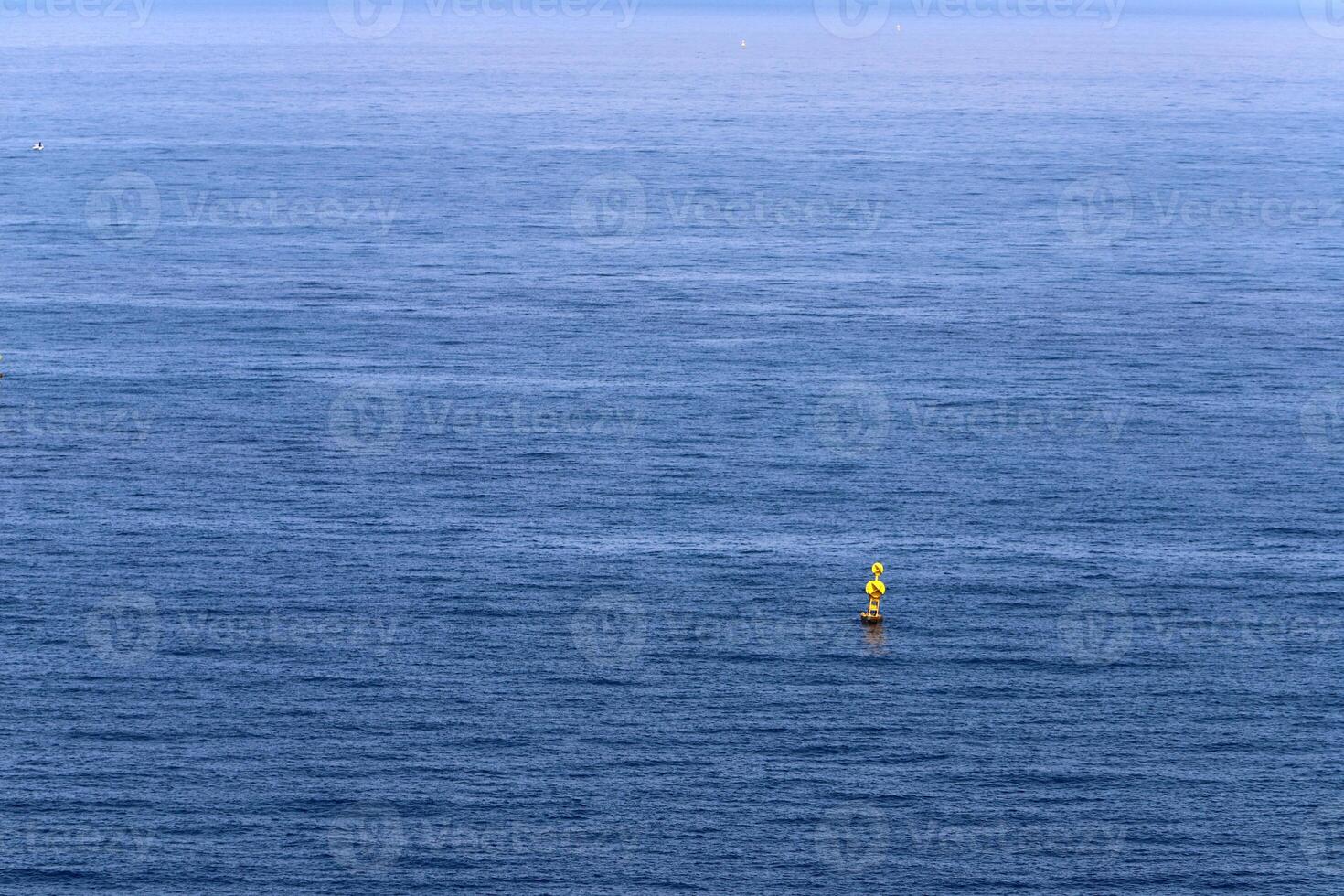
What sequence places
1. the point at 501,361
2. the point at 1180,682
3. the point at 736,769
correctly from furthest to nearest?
the point at 501,361 → the point at 1180,682 → the point at 736,769

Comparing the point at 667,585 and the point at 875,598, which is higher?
the point at 667,585

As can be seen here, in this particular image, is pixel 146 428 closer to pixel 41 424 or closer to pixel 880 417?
pixel 41 424

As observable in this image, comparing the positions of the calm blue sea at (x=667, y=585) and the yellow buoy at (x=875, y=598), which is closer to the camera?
the calm blue sea at (x=667, y=585)

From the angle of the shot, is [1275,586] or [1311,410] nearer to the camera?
[1275,586]

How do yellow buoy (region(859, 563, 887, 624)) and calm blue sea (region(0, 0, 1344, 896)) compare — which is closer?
calm blue sea (region(0, 0, 1344, 896))

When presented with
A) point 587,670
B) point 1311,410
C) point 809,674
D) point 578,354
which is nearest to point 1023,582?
point 809,674

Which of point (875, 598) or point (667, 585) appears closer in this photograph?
point (875, 598)

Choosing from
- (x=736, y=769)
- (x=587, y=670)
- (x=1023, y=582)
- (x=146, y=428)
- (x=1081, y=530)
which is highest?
(x=146, y=428)

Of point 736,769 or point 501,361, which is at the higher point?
point 501,361
